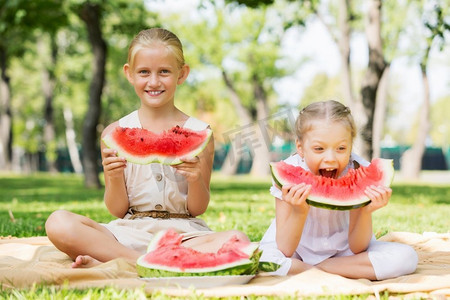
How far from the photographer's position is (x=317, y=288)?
2.96m

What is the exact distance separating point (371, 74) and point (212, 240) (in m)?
9.38

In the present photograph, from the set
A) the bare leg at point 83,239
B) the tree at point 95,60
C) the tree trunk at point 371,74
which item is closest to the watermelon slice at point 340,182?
the bare leg at point 83,239

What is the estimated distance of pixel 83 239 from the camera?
3.57m

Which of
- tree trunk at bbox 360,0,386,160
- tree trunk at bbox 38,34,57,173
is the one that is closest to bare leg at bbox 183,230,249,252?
tree trunk at bbox 360,0,386,160

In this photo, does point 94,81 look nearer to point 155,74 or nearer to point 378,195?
point 155,74

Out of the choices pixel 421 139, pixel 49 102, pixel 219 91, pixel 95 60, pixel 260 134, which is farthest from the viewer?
pixel 219 91

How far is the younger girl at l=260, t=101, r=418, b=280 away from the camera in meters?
3.28

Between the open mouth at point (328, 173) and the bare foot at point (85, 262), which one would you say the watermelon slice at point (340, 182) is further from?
the bare foot at point (85, 262)

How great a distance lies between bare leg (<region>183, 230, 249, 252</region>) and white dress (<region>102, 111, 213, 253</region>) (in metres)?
0.15

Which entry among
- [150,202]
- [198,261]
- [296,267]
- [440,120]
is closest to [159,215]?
[150,202]

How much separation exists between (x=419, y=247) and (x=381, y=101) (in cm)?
2192

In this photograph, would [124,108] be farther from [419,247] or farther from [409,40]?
[419,247]

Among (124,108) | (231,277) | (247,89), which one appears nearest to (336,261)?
(231,277)

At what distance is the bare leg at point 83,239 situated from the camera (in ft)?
11.6
